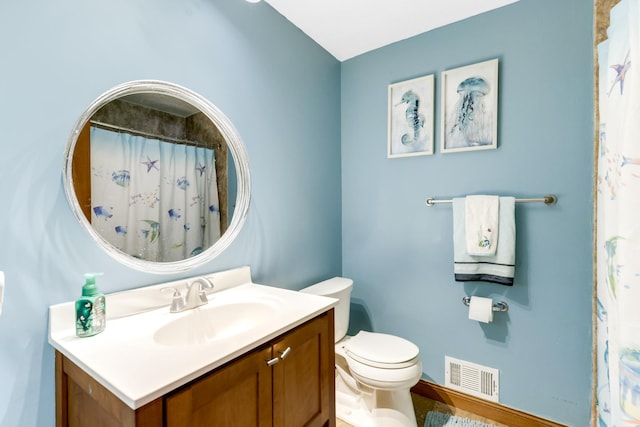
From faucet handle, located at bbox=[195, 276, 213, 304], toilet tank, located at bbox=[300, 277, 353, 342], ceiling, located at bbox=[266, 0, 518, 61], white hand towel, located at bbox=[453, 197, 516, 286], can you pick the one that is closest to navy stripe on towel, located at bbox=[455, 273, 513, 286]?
white hand towel, located at bbox=[453, 197, 516, 286]

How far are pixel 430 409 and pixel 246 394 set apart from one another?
1408 millimetres

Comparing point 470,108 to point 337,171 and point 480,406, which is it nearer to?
point 337,171

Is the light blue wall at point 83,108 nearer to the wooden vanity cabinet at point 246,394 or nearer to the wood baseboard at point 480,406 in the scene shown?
the wooden vanity cabinet at point 246,394

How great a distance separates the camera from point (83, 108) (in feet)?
3.12

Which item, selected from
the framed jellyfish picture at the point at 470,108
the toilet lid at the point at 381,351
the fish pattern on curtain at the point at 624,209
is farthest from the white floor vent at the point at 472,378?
the framed jellyfish picture at the point at 470,108

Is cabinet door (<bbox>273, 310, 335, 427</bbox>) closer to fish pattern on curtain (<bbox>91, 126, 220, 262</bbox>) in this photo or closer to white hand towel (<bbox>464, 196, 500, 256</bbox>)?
fish pattern on curtain (<bbox>91, 126, 220, 262</bbox>)

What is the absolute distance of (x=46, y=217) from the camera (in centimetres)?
88

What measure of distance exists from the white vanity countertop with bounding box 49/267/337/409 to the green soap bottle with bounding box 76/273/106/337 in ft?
0.07

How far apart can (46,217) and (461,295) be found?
1892 mm

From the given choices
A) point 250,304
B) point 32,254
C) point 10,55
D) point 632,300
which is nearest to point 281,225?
point 250,304

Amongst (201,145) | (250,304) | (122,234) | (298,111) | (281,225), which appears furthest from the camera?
(298,111)

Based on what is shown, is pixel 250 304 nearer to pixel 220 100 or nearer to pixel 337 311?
pixel 337 311

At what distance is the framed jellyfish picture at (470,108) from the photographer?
63.3 inches

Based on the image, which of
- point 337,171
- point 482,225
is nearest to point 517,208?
point 482,225
